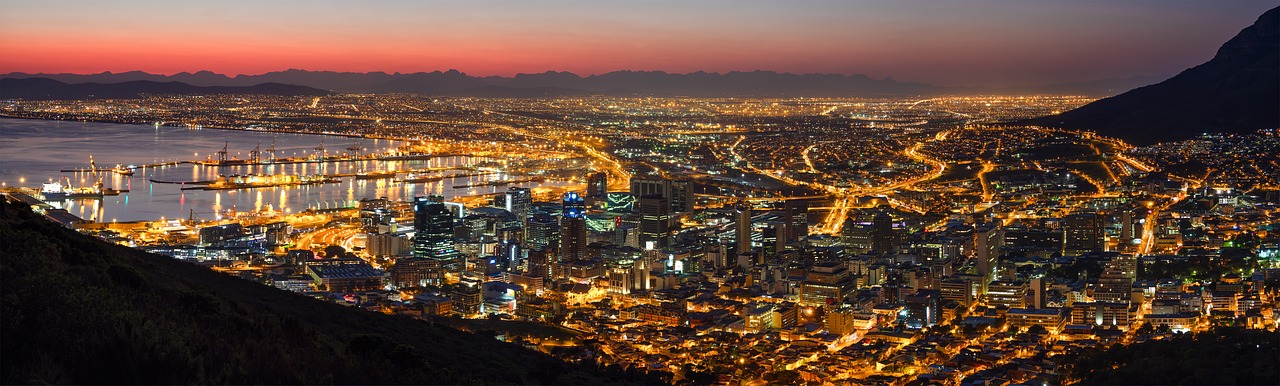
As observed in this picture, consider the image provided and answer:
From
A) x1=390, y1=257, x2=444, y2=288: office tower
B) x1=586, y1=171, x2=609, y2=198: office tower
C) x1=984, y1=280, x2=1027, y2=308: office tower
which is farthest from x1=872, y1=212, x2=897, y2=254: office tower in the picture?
x1=586, y1=171, x2=609, y2=198: office tower

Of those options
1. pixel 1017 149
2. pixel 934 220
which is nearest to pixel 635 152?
pixel 1017 149

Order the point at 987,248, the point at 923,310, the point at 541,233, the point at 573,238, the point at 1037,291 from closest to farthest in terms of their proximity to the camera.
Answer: the point at 923,310
the point at 1037,291
the point at 987,248
the point at 573,238
the point at 541,233

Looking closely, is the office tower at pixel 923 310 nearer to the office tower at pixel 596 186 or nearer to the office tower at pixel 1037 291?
the office tower at pixel 1037 291

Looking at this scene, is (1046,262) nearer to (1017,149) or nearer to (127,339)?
(127,339)

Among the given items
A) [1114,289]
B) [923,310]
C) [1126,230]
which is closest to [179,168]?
[1126,230]

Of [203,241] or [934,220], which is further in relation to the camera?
[934,220]

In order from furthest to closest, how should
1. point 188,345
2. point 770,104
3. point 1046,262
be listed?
1. point 770,104
2. point 1046,262
3. point 188,345

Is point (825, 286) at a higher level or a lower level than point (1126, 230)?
lower

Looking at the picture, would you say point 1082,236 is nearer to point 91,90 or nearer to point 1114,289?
point 1114,289
